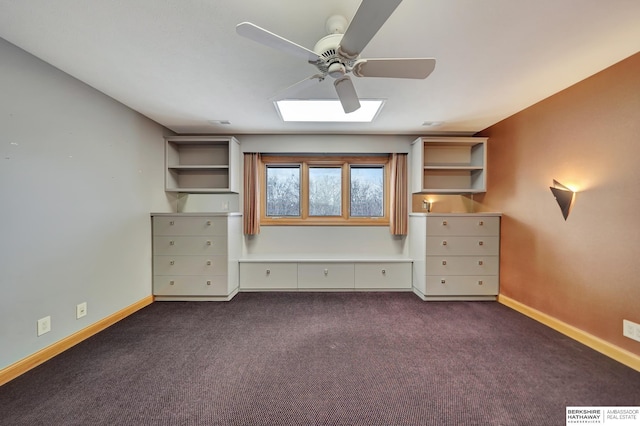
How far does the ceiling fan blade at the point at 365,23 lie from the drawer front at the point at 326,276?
2657 millimetres

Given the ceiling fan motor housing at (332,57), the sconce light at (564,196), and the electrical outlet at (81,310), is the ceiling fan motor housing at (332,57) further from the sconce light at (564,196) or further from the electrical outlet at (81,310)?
the electrical outlet at (81,310)

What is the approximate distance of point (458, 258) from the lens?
314cm

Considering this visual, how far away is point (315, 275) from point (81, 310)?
7.93 ft

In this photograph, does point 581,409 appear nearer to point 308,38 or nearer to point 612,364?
point 612,364

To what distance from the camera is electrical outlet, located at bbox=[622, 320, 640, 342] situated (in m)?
1.78

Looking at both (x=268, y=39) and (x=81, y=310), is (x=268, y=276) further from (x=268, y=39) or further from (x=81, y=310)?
(x=268, y=39)

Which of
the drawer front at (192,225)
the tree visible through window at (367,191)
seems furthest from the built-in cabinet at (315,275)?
the tree visible through window at (367,191)

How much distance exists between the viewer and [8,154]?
1671 mm

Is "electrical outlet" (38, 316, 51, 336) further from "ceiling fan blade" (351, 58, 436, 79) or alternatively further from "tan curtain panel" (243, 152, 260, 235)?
"ceiling fan blade" (351, 58, 436, 79)

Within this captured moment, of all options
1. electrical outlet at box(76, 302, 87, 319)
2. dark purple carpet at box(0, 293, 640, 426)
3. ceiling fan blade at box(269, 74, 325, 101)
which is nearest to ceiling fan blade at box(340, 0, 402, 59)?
ceiling fan blade at box(269, 74, 325, 101)

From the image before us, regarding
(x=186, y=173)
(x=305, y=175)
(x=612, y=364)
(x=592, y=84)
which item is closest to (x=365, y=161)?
(x=305, y=175)

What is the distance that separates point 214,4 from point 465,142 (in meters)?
3.31

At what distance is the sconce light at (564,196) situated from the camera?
7.33ft

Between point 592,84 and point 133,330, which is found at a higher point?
point 592,84
